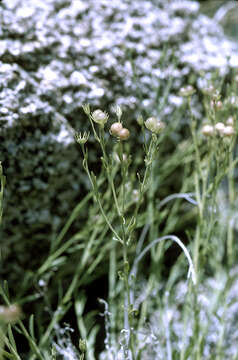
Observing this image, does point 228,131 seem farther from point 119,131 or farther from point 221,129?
point 119,131

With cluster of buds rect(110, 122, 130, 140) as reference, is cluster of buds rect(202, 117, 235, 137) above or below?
below

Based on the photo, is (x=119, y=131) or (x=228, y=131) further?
(x=228, y=131)

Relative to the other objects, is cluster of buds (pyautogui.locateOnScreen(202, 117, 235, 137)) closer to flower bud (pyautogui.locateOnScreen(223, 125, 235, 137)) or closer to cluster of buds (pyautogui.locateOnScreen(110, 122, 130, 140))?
flower bud (pyautogui.locateOnScreen(223, 125, 235, 137))

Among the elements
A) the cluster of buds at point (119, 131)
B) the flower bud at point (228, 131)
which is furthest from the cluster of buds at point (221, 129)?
the cluster of buds at point (119, 131)

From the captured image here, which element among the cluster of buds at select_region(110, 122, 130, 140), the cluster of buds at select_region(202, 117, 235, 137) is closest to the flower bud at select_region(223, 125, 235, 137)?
the cluster of buds at select_region(202, 117, 235, 137)

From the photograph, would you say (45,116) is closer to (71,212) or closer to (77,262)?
(71,212)

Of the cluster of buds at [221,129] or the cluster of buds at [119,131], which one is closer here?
the cluster of buds at [119,131]

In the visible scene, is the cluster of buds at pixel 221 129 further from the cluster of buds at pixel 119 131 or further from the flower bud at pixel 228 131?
the cluster of buds at pixel 119 131

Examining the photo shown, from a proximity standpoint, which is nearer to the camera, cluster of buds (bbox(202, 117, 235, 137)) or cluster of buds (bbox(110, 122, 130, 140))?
cluster of buds (bbox(110, 122, 130, 140))

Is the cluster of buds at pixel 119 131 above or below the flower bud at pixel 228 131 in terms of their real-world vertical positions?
above

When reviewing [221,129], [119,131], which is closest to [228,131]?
[221,129]

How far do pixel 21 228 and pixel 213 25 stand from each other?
86 cm

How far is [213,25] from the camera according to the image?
46.3 inches

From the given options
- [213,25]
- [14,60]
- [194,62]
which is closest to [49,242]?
[14,60]
